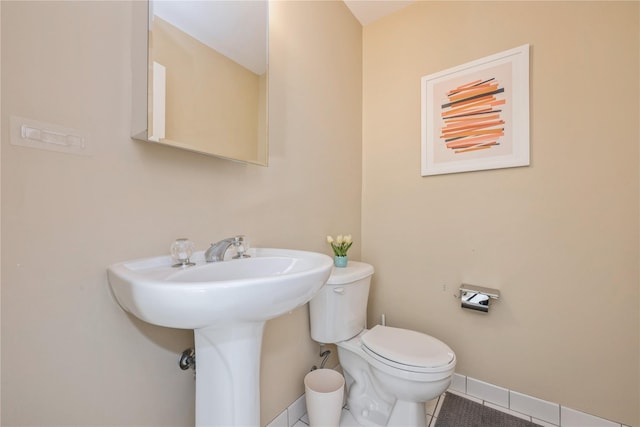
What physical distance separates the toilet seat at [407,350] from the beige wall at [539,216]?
0.37m

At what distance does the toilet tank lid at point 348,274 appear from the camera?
1.21m

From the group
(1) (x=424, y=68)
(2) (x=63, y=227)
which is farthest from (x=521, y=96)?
(2) (x=63, y=227)

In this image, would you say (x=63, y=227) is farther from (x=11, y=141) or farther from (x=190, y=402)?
(x=190, y=402)

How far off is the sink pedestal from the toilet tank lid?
1.71 feet

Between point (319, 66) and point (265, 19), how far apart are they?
0.43 metres

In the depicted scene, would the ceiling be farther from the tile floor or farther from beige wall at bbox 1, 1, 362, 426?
the tile floor

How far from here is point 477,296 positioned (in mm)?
1353

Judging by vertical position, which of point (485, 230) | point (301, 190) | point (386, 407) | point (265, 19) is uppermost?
point (265, 19)

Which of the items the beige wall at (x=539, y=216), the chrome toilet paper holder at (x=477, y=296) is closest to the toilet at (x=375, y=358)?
the chrome toilet paper holder at (x=477, y=296)

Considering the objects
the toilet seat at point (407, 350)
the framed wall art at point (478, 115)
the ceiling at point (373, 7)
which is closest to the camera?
the toilet seat at point (407, 350)

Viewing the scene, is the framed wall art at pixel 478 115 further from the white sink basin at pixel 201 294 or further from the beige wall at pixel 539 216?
the white sink basin at pixel 201 294

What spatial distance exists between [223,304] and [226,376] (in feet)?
1.18

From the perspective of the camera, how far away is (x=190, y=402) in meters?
0.87

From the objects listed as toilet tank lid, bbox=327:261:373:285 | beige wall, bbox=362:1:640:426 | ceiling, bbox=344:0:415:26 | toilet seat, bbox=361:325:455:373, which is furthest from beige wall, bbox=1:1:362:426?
ceiling, bbox=344:0:415:26
